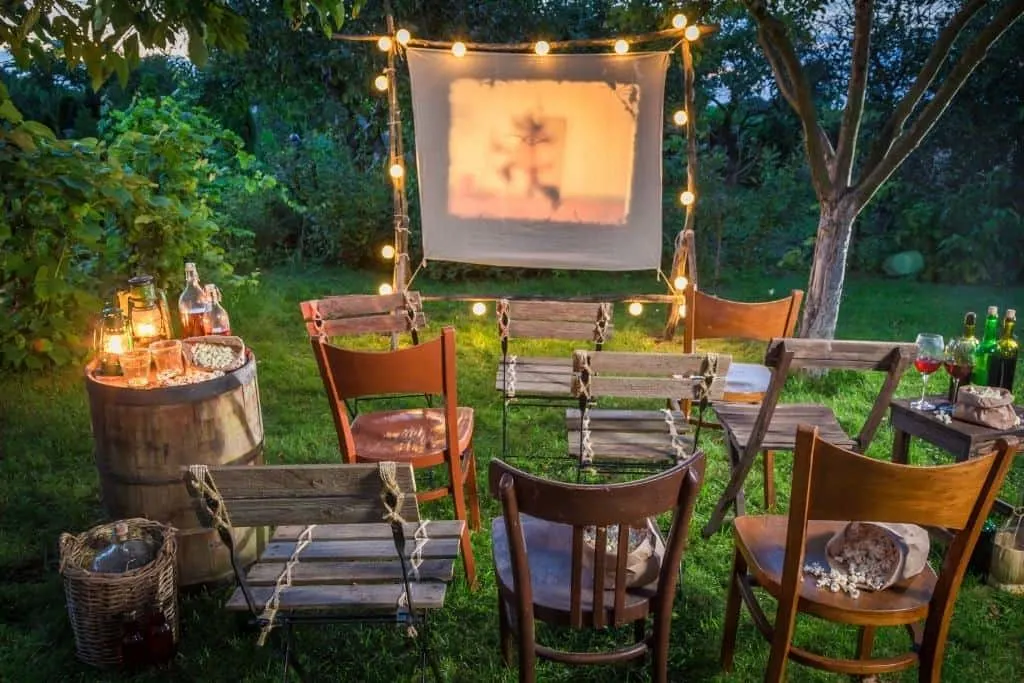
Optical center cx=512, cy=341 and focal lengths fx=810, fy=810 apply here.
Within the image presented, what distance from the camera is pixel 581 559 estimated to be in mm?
2188

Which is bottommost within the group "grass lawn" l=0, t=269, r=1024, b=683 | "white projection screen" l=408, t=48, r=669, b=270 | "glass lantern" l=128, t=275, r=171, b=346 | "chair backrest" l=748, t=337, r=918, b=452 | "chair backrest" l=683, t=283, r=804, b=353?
"grass lawn" l=0, t=269, r=1024, b=683

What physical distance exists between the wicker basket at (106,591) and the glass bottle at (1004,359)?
3.34 meters

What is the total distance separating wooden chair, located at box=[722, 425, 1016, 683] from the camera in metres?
2.06

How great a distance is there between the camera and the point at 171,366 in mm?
3139

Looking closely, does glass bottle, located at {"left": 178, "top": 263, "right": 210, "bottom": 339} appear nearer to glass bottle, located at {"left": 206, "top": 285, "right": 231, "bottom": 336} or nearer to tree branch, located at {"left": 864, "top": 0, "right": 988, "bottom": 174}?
glass bottle, located at {"left": 206, "top": 285, "right": 231, "bottom": 336}

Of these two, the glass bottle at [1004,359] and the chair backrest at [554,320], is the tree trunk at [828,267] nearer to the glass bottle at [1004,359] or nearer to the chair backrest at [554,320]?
the chair backrest at [554,320]

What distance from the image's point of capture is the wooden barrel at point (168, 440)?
A: 9.59 feet

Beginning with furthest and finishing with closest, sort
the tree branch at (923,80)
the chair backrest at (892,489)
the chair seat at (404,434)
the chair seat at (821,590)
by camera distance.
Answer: the tree branch at (923,80) → the chair seat at (404,434) → the chair seat at (821,590) → the chair backrest at (892,489)

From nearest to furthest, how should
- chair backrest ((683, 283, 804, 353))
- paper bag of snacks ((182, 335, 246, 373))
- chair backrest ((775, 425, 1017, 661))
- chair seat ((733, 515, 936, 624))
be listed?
chair backrest ((775, 425, 1017, 661)) → chair seat ((733, 515, 936, 624)) → paper bag of snacks ((182, 335, 246, 373)) → chair backrest ((683, 283, 804, 353))

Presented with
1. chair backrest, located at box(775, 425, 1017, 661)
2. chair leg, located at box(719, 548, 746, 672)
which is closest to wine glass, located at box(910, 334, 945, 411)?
chair leg, located at box(719, 548, 746, 672)

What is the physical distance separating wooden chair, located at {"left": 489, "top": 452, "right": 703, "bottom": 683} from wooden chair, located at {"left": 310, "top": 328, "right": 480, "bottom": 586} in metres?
0.63

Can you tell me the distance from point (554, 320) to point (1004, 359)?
84.2 inches

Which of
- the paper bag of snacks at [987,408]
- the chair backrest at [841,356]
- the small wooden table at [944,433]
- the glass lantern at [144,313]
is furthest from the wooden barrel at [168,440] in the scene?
the paper bag of snacks at [987,408]

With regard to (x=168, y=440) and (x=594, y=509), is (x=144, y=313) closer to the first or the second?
(x=168, y=440)
